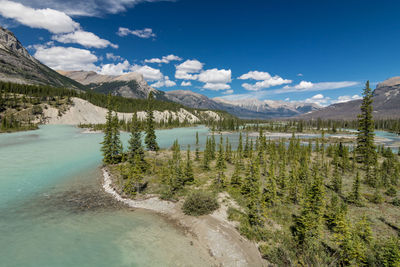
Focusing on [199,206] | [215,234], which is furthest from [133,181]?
[215,234]

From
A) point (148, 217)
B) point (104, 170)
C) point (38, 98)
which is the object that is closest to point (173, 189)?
point (148, 217)

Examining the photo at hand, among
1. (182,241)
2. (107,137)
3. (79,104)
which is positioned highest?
(79,104)

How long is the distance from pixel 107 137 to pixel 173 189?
23834mm

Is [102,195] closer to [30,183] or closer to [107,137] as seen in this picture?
[30,183]

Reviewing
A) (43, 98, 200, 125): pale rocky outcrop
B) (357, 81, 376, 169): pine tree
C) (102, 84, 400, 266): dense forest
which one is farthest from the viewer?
(43, 98, 200, 125): pale rocky outcrop

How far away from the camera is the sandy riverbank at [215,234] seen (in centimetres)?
1527

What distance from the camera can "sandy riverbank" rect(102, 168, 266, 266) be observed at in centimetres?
1527

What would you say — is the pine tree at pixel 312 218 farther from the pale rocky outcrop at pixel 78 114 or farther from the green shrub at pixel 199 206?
the pale rocky outcrop at pixel 78 114

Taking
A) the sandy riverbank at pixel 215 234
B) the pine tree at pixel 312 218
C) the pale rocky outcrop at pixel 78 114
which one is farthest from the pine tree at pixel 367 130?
the pale rocky outcrop at pixel 78 114

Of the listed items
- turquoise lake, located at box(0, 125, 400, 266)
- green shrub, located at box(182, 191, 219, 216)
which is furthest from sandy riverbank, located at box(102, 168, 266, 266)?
turquoise lake, located at box(0, 125, 400, 266)

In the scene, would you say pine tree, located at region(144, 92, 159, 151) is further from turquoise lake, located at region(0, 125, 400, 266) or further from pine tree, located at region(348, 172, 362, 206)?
pine tree, located at region(348, 172, 362, 206)

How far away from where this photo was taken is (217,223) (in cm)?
2023

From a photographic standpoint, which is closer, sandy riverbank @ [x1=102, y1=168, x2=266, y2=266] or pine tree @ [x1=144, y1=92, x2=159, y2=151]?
sandy riverbank @ [x1=102, y1=168, x2=266, y2=266]

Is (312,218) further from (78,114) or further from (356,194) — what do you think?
(78,114)
